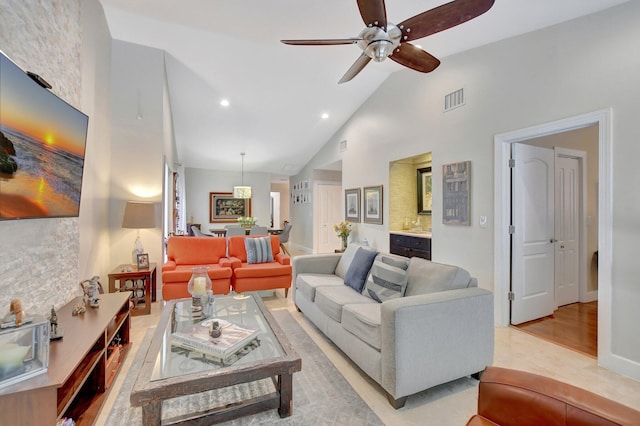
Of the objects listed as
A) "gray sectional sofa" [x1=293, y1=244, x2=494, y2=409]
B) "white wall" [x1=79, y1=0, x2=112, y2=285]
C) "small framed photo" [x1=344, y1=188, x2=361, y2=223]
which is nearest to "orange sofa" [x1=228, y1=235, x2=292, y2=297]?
"gray sectional sofa" [x1=293, y1=244, x2=494, y2=409]

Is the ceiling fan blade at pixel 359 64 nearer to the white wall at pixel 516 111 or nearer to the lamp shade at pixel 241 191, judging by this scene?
the white wall at pixel 516 111

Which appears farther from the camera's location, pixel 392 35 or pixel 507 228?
pixel 507 228

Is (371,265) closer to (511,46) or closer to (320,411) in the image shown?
(320,411)

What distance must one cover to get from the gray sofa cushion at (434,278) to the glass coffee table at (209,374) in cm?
114

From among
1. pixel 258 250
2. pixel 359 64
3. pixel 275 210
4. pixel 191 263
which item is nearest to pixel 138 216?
pixel 191 263

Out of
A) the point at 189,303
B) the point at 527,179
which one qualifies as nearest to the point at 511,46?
the point at 527,179

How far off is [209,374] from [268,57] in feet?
13.3

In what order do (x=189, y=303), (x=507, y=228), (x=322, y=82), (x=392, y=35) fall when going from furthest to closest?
(x=322, y=82)
(x=507, y=228)
(x=189, y=303)
(x=392, y=35)

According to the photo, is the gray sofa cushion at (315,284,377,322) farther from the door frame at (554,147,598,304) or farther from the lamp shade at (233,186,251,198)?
the lamp shade at (233,186,251,198)

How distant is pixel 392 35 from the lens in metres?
2.00

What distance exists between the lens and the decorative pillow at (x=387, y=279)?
2.40 metres

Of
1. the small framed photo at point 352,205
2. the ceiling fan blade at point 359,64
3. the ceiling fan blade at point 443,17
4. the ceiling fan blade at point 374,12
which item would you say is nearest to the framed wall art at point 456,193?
the ceiling fan blade at point 359,64

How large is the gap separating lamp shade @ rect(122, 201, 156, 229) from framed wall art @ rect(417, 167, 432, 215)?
13.2ft

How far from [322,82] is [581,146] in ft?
12.3
